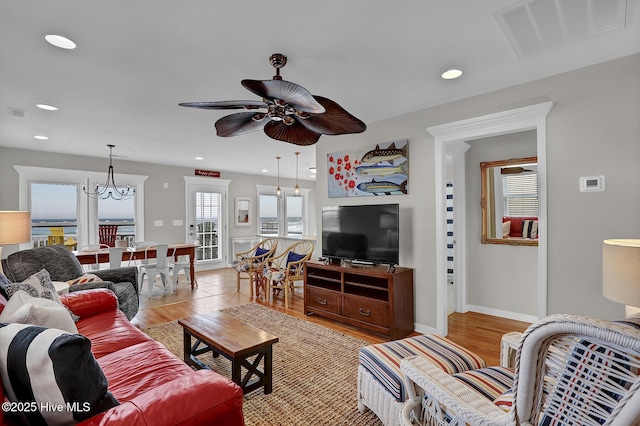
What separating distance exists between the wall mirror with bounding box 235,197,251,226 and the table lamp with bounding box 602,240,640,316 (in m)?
7.21

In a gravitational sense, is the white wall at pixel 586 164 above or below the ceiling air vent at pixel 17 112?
below

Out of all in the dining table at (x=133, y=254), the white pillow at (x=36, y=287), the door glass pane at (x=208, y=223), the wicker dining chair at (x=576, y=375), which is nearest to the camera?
the wicker dining chair at (x=576, y=375)

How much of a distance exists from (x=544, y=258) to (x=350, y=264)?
1.90 meters

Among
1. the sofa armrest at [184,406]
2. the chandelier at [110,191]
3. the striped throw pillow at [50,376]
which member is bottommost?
the sofa armrest at [184,406]

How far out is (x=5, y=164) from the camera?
4.96 meters

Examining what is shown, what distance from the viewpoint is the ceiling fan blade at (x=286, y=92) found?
60.3 inches

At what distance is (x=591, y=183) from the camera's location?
2.40m

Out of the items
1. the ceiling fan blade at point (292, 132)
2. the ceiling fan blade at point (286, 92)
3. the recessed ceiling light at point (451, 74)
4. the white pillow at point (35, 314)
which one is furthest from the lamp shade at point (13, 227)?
the recessed ceiling light at point (451, 74)

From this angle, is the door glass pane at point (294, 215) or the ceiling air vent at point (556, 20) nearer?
the ceiling air vent at point (556, 20)

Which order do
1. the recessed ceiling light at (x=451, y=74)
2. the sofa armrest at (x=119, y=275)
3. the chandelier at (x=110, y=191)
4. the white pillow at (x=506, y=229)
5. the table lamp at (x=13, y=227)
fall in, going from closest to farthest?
the recessed ceiling light at (x=451, y=74) < the table lamp at (x=13, y=227) < the sofa armrest at (x=119, y=275) < the white pillow at (x=506, y=229) < the chandelier at (x=110, y=191)

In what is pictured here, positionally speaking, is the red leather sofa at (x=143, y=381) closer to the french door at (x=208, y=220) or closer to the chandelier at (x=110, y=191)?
the chandelier at (x=110, y=191)

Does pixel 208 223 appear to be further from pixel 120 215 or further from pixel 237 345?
pixel 237 345

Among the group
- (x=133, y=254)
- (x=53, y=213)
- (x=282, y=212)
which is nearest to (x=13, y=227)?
(x=133, y=254)

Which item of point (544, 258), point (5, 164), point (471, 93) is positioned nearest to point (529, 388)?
point (544, 258)
